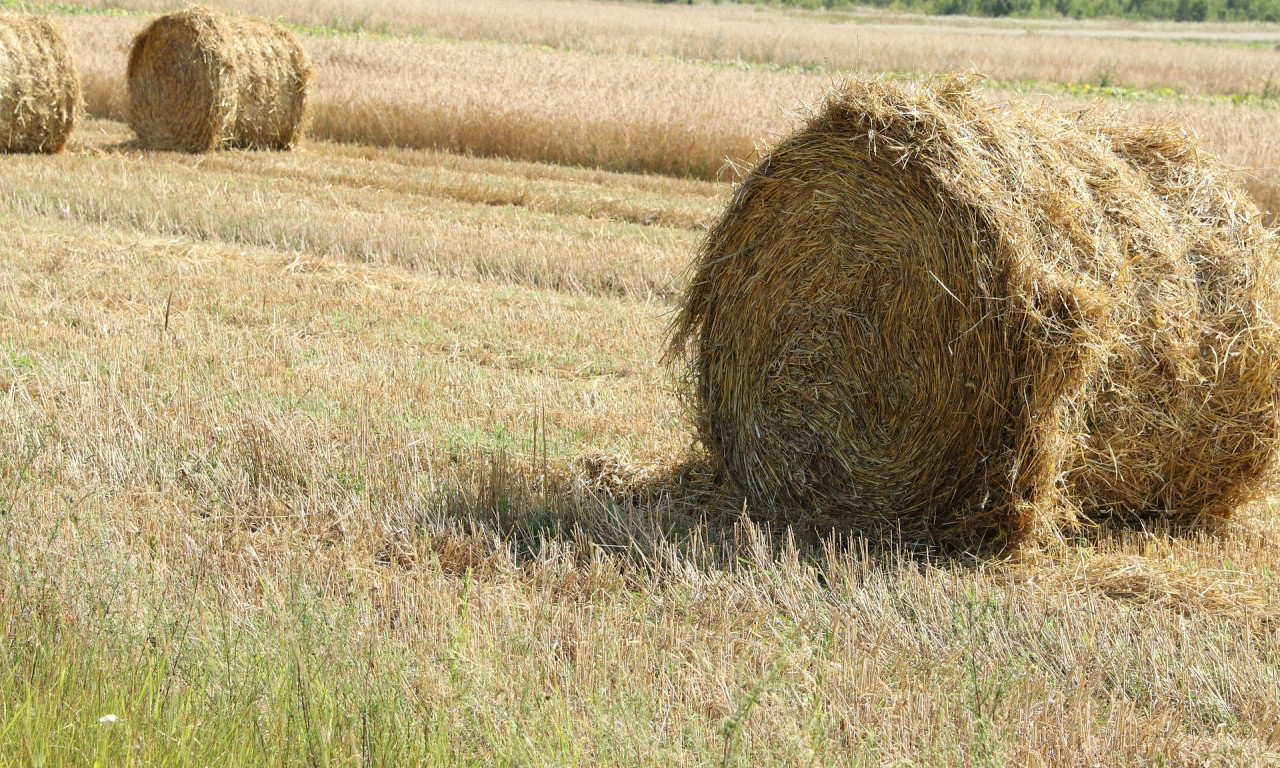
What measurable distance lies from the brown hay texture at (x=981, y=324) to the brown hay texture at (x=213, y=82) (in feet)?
35.1

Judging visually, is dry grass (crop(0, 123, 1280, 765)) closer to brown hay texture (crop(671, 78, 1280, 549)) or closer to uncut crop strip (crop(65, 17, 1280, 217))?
brown hay texture (crop(671, 78, 1280, 549))

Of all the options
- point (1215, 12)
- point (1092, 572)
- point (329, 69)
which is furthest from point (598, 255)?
point (1215, 12)

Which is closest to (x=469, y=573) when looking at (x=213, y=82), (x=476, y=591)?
(x=476, y=591)

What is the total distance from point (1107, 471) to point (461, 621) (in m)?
2.67

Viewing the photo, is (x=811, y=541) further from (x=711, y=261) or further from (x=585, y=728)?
(x=585, y=728)

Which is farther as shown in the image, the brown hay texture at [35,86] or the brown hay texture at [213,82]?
the brown hay texture at [213,82]

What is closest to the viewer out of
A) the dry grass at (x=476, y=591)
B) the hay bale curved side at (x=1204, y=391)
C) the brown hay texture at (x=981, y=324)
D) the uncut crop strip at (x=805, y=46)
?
the dry grass at (x=476, y=591)

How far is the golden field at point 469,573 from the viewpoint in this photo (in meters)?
3.11

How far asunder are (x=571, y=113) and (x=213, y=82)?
4.64 metres

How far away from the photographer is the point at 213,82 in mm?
14023

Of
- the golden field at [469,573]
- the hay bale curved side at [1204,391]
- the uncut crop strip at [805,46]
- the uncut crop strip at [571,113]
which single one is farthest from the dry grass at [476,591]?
the uncut crop strip at [805,46]

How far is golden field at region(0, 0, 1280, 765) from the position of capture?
311 centimetres

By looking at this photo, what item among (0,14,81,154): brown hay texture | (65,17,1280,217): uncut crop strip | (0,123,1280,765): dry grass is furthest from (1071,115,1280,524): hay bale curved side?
(0,14,81,154): brown hay texture

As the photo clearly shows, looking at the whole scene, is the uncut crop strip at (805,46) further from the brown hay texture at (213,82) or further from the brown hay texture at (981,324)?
the brown hay texture at (981,324)
